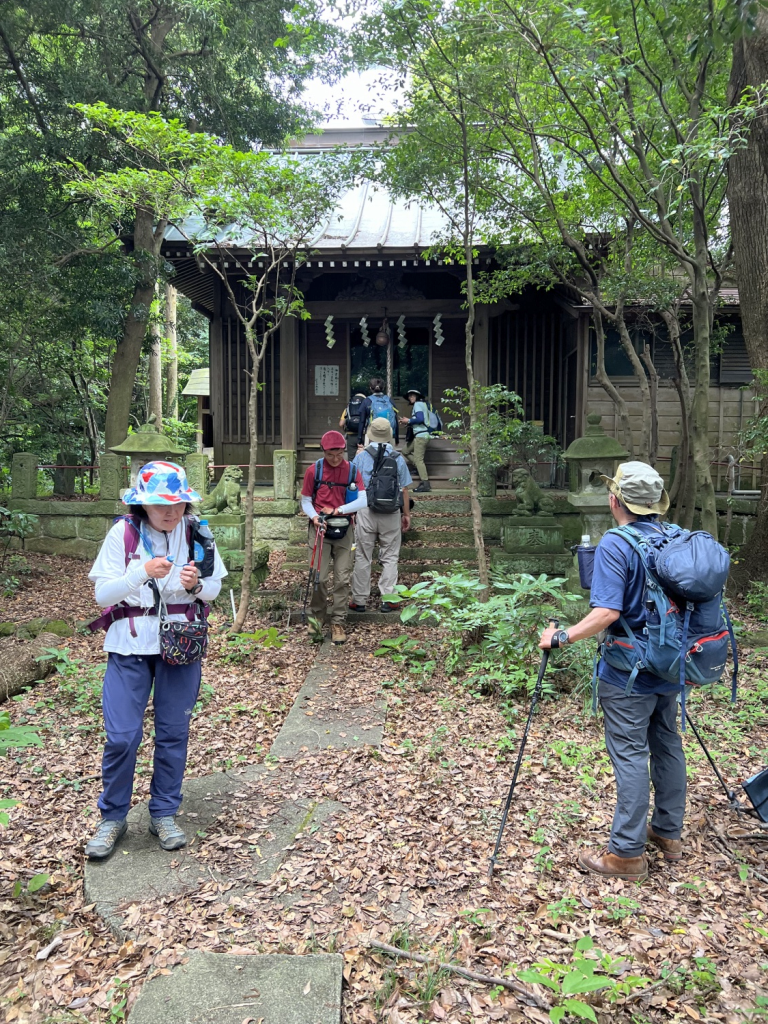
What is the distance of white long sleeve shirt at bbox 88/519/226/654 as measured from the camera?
295 centimetres

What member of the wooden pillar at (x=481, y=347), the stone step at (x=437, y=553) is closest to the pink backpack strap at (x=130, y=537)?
the stone step at (x=437, y=553)

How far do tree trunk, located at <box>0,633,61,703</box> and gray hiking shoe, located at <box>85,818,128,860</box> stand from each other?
259cm

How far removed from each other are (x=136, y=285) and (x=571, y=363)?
7006mm

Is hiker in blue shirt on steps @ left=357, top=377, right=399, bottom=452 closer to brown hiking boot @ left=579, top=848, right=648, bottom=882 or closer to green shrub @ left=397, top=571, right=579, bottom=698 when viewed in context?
green shrub @ left=397, top=571, right=579, bottom=698

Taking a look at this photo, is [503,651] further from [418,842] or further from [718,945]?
[718,945]

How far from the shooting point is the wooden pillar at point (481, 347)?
11172 mm

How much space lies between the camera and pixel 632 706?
2867 mm

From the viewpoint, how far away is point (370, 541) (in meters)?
7.00

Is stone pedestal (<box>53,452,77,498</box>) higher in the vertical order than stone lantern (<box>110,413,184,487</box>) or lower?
lower

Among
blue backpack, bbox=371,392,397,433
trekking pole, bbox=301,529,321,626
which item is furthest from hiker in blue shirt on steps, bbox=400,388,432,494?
trekking pole, bbox=301,529,321,626

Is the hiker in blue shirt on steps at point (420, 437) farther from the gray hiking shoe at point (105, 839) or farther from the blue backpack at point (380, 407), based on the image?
the gray hiking shoe at point (105, 839)

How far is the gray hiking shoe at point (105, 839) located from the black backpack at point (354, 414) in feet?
22.6

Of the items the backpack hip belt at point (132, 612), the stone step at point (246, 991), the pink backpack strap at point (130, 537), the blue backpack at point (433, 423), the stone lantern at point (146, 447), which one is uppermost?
the blue backpack at point (433, 423)

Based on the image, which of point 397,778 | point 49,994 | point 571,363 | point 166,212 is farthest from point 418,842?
point 571,363
